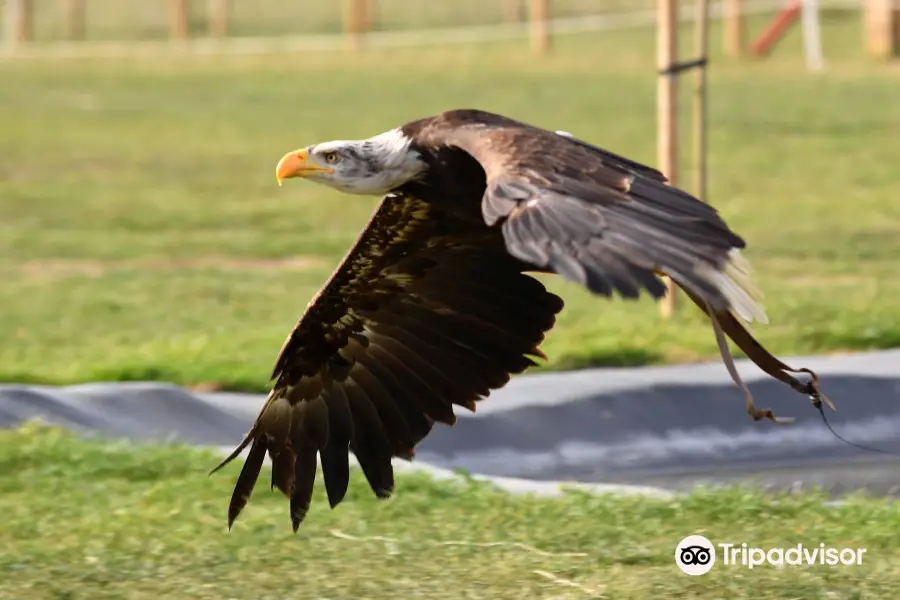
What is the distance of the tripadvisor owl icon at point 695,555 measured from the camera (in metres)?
5.64

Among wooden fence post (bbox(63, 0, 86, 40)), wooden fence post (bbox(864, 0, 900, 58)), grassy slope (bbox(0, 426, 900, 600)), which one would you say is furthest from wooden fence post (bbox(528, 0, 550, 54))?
grassy slope (bbox(0, 426, 900, 600))

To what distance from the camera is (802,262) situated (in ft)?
37.5

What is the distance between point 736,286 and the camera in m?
4.96

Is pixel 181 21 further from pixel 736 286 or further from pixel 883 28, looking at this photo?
pixel 736 286

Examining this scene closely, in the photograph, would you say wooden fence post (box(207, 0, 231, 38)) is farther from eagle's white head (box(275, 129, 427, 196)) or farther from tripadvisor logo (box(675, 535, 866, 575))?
tripadvisor logo (box(675, 535, 866, 575))

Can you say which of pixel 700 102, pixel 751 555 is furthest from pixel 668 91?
pixel 751 555

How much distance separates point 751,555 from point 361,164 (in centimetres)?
163

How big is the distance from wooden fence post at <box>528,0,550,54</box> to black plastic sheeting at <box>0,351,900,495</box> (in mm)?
17379

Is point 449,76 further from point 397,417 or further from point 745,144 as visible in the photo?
point 397,417

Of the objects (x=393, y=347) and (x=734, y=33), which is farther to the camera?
(x=734, y=33)

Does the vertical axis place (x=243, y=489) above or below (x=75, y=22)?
above

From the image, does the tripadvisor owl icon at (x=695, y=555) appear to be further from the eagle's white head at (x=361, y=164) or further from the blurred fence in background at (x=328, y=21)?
the blurred fence in background at (x=328, y=21)

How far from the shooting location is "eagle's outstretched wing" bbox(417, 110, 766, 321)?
4328mm

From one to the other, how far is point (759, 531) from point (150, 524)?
1950mm
